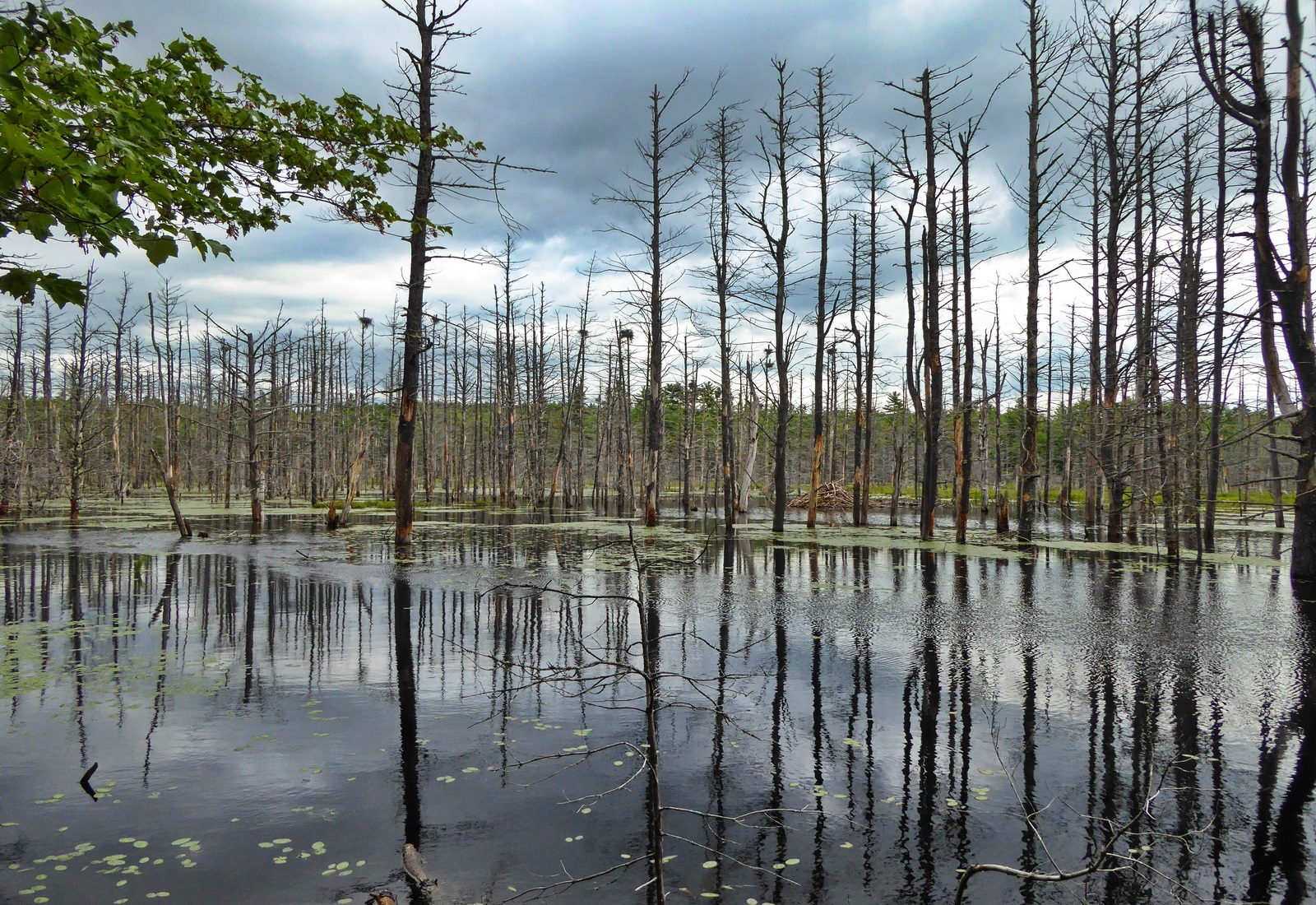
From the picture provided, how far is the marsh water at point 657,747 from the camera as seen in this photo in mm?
3625

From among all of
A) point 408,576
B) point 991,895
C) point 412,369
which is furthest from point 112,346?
point 991,895

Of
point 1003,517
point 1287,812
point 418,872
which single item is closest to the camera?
point 418,872

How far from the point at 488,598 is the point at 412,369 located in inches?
327

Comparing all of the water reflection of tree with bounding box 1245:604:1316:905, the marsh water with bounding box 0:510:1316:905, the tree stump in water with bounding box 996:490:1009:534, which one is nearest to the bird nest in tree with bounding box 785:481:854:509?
the tree stump in water with bounding box 996:490:1009:534

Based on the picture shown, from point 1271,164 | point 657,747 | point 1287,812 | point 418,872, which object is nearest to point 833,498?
point 1271,164

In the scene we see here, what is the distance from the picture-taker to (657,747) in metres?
4.94

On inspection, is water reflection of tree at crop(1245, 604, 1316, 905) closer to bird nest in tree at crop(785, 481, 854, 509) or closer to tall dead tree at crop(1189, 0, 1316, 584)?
tall dead tree at crop(1189, 0, 1316, 584)

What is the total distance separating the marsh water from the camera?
11.9 ft

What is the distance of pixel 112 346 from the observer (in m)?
46.8

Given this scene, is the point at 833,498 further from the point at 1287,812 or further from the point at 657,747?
the point at 657,747

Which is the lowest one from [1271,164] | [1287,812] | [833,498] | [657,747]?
[1287,812]

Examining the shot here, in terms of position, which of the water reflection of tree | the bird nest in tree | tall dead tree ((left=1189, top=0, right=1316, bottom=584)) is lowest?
the water reflection of tree

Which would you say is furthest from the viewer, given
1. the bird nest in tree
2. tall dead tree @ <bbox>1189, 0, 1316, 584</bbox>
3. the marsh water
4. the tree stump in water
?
the bird nest in tree

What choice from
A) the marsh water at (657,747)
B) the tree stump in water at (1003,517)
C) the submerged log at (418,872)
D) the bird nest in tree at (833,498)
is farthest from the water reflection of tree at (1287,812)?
the bird nest in tree at (833,498)
